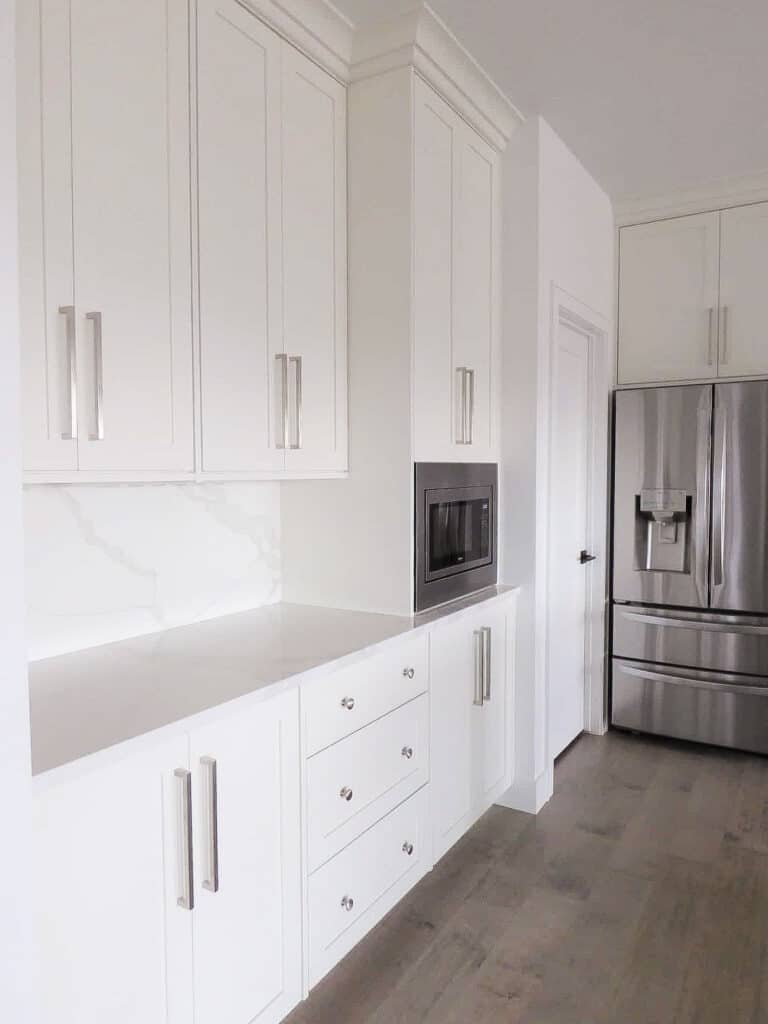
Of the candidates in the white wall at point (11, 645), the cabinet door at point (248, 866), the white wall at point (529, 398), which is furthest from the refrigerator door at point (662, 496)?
the white wall at point (11, 645)

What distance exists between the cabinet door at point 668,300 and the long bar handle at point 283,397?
2.28 metres

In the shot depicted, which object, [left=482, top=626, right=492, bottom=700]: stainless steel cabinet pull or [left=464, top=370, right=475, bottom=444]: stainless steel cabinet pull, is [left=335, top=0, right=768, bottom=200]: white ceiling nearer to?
[left=464, top=370, right=475, bottom=444]: stainless steel cabinet pull

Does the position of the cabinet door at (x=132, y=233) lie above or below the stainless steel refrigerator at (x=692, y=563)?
above

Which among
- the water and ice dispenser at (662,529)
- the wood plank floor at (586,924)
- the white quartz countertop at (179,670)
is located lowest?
the wood plank floor at (586,924)

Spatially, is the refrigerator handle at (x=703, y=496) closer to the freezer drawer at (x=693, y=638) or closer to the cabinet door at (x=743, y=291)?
the freezer drawer at (x=693, y=638)

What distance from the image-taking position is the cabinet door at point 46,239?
1.34m

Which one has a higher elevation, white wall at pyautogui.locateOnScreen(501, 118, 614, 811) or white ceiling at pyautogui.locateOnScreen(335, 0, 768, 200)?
white ceiling at pyautogui.locateOnScreen(335, 0, 768, 200)

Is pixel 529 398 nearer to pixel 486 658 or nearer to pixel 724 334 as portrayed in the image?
pixel 486 658

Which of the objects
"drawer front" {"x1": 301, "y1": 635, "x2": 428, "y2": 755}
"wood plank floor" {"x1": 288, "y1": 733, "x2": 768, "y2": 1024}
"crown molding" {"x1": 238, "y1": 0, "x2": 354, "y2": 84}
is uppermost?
"crown molding" {"x1": 238, "y1": 0, "x2": 354, "y2": 84}

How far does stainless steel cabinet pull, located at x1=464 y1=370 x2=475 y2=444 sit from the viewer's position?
2.56 m

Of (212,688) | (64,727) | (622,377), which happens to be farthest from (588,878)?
(622,377)

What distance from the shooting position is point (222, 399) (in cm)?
183

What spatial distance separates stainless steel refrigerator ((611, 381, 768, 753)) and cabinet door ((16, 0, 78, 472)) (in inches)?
109

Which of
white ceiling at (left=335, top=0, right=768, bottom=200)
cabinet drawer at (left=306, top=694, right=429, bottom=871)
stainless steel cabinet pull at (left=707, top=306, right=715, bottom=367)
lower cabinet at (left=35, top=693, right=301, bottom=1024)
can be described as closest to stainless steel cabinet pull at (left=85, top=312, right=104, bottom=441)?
lower cabinet at (left=35, top=693, right=301, bottom=1024)
